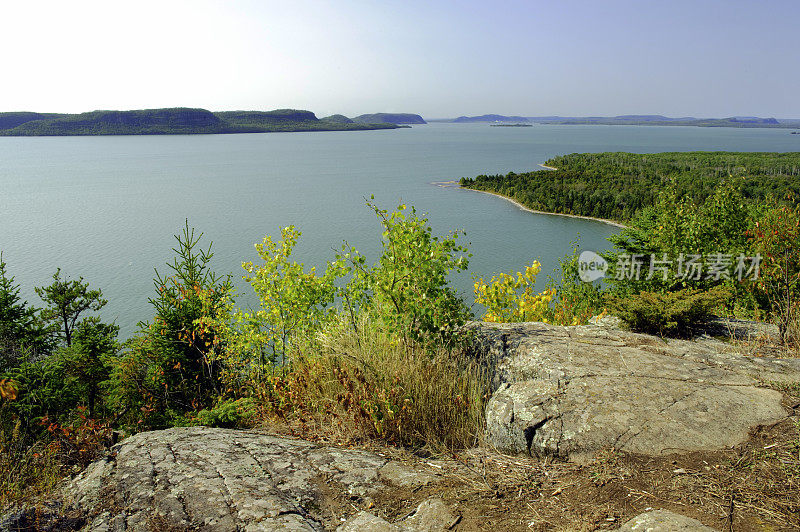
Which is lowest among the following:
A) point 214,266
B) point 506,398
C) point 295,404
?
point 214,266

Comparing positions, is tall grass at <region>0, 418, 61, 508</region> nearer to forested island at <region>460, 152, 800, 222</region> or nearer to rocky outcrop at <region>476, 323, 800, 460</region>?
rocky outcrop at <region>476, 323, 800, 460</region>

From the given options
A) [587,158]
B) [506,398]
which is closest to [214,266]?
Answer: [506,398]

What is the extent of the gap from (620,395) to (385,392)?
1982mm

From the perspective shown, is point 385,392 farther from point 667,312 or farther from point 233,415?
point 667,312

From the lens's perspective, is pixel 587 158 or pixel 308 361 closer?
pixel 308 361

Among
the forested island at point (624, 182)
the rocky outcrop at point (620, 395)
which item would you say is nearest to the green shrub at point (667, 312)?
the rocky outcrop at point (620, 395)

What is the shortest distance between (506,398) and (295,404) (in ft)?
6.93

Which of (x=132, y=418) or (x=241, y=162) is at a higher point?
(x=241, y=162)

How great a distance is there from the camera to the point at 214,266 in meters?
25.7

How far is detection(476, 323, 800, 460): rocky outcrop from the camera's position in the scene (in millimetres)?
3469

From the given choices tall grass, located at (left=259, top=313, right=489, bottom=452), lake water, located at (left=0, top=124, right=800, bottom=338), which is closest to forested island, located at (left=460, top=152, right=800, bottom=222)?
lake water, located at (left=0, top=124, right=800, bottom=338)

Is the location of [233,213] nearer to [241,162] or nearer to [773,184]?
[241,162]

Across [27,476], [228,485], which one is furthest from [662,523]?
[27,476]

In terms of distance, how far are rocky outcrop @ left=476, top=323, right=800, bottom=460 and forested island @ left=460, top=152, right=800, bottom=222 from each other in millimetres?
31664
